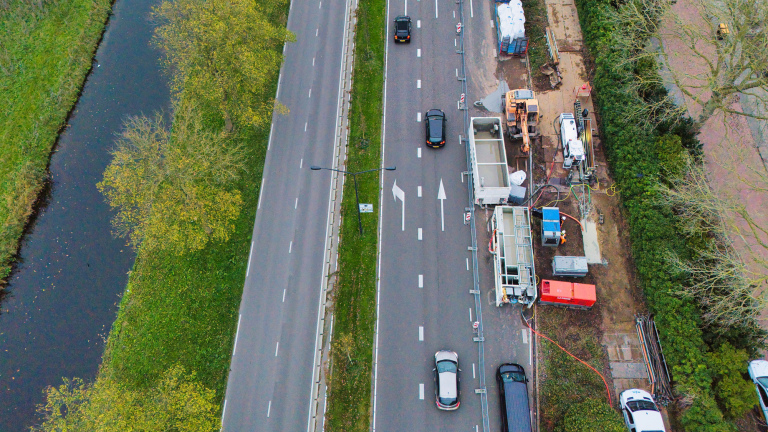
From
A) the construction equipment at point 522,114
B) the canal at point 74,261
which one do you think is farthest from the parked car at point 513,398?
the canal at point 74,261

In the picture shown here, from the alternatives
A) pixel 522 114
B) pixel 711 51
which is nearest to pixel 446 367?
pixel 522 114

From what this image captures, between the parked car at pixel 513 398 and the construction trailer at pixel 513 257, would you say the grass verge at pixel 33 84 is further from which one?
the parked car at pixel 513 398

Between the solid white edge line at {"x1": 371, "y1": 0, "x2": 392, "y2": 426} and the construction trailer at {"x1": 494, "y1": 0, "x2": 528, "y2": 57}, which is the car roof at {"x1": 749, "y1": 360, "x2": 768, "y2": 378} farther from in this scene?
the construction trailer at {"x1": 494, "y1": 0, "x2": 528, "y2": 57}

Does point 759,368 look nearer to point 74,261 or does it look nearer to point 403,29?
point 403,29

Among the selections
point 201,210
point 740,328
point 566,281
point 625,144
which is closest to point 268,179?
point 201,210

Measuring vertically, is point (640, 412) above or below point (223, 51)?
below

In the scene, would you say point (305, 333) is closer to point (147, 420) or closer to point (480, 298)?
point (147, 420)
